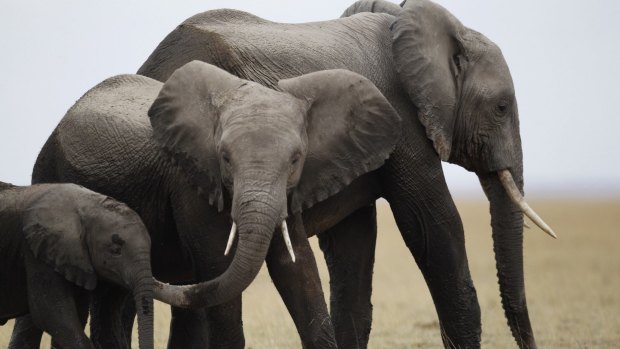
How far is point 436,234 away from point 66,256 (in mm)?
3069

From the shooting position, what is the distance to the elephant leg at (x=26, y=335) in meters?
10.3

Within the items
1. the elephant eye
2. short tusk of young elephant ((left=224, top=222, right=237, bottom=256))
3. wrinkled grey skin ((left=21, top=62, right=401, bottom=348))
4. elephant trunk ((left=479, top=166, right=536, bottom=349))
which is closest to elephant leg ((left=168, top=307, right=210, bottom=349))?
wrinkled grey skin ((left=21, top=62, right=401, bottom=348))

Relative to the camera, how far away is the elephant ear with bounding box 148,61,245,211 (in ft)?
30.3

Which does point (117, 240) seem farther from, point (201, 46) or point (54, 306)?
point (201, 46)

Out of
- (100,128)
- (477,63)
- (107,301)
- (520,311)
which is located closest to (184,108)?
(100,128)

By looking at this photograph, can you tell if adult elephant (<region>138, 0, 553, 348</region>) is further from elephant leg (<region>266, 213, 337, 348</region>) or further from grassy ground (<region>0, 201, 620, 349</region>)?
grassy ground (<region>0, 201, 620, 349</region>)

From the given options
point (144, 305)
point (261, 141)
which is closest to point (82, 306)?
point (144, 305)

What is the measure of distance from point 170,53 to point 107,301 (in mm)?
1915

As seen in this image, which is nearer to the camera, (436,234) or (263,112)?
(263,112)

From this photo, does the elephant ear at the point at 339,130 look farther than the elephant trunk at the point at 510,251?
No

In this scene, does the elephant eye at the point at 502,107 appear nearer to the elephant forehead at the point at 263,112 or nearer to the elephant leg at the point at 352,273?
the elephant leg at the point at 352,273

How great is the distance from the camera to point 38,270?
9.27 m

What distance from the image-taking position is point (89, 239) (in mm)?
9234

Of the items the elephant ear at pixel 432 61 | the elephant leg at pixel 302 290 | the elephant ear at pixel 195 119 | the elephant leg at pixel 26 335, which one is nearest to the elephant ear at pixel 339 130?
the elephant leg at pixel 302 290
